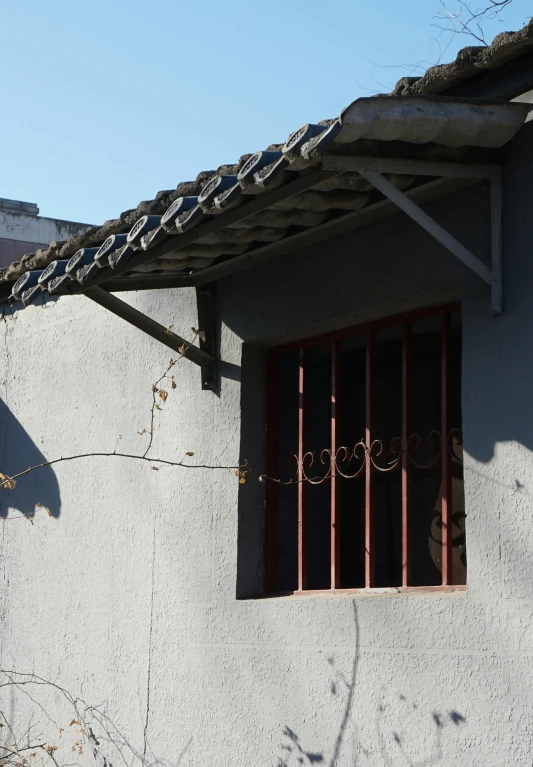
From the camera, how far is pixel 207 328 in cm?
589

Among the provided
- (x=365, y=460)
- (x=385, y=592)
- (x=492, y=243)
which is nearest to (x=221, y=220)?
(x=492, y=243)

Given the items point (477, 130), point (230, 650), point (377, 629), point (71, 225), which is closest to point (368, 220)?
point (477, 130)

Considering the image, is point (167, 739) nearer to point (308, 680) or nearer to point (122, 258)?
point (308, 680)

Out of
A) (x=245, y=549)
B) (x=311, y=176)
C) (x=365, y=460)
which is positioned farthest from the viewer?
(x=245, y=549)

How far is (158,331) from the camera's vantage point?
5789mm

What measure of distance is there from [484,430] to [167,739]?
2.56 metres

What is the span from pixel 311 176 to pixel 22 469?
4088 millimetres

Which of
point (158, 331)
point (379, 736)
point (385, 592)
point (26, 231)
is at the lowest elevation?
point (379, 736)

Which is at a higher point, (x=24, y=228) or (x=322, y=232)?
(x=24, y=228)

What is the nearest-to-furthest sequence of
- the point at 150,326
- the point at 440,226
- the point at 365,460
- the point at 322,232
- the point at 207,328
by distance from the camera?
1. the point at 440,226
2. the point at 365,460
3. the point at 322,232
4. the point at 150,326
5. the point at 207,328

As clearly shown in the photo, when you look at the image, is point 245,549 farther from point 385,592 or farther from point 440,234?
→ point 440,234

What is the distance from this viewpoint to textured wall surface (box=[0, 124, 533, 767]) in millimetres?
4160

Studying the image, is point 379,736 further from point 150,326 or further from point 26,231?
point 26,231

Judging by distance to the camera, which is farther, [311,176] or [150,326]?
[150,326]
